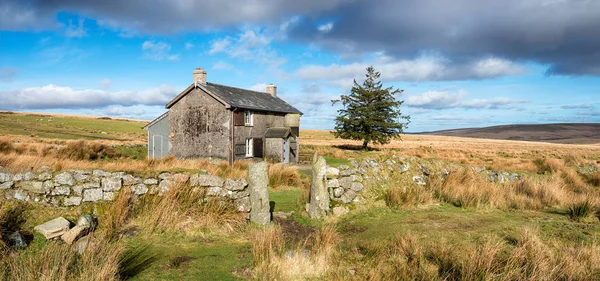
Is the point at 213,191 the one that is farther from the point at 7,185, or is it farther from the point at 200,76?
the point at 200,76

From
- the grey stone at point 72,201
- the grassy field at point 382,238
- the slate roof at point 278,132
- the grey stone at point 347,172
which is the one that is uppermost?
the slate roof at point 278,132

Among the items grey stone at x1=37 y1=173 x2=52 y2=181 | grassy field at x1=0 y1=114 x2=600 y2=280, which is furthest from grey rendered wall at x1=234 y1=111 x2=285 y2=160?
grey stone at x1=37 y1=173 x2=52 y2=181

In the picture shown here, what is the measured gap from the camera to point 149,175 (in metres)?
8.83

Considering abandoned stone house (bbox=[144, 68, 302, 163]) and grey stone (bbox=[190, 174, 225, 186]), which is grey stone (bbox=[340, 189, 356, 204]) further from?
abandoned stone house (bbox=[144, 68, 302, 163])

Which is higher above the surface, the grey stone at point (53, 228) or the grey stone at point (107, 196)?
the grey stone at point (107, 196)

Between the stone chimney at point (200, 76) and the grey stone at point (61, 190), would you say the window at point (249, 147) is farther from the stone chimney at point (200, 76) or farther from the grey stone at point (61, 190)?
the grey stone at point (61, 190)

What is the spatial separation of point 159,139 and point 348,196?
22.2 meters

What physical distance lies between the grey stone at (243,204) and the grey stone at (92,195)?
10.3 feet

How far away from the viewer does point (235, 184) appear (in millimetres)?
9211

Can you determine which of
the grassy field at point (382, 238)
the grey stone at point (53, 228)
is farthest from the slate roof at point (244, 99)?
the grey stone at point (53, 228)

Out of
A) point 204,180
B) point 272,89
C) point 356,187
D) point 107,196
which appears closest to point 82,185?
point 107,196

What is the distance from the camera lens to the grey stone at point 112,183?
8.33m

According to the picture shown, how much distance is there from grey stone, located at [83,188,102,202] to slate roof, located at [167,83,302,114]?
17305 millimetres

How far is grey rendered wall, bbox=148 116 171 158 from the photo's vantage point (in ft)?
93.7
